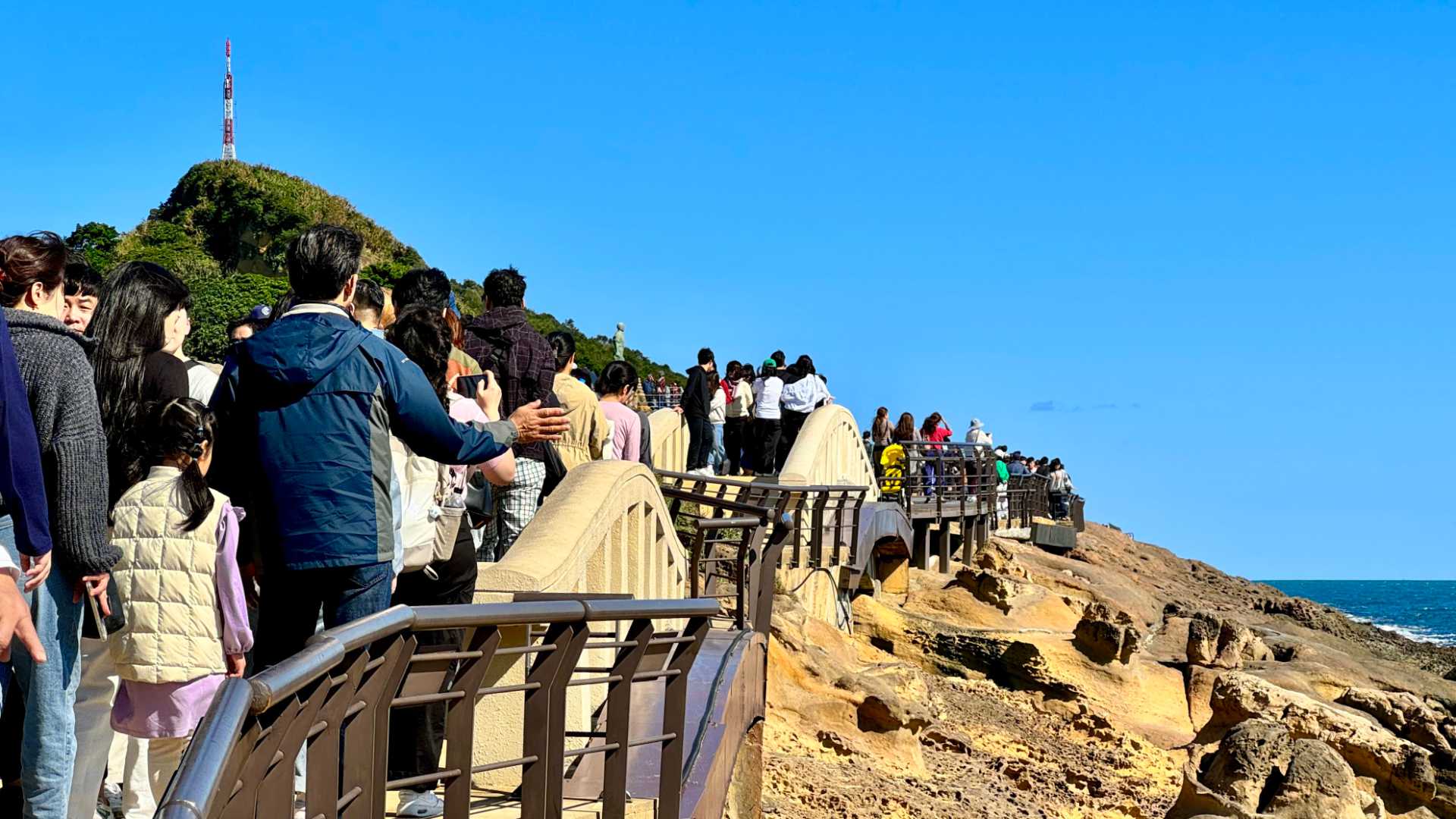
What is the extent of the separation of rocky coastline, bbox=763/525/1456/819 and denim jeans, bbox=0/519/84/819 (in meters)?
5.68

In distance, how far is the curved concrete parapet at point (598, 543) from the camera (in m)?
6.05

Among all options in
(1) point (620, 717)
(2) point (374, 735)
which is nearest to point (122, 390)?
(1) point (620, 717)

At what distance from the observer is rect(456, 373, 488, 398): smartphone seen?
5710mm

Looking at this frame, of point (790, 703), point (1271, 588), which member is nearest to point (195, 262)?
point (1271, 588)

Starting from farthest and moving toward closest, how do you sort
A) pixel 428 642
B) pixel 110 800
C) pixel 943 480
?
1. pixel 943 480
2. pixel 428 642
3. pixel 110 800

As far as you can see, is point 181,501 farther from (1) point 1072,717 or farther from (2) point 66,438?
(1) point 1072,717

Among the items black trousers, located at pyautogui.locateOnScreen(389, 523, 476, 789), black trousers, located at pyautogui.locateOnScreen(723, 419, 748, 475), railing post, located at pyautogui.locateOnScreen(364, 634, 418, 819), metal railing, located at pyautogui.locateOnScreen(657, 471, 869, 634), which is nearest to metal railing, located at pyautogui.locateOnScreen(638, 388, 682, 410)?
black trousers, located at pyautogui.locateOnScreen(723, 419, 748, 475)

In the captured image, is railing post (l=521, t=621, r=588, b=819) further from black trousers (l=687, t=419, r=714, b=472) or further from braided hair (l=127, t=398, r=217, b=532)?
black trousers (l=687, t=419, r=714, b=472)

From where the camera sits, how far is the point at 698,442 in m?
17.6

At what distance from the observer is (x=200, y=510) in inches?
183

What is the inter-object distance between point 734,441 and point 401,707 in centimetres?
1736

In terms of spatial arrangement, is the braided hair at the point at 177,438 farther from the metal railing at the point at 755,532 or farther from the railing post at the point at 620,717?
the metal railing at the point at 755,532

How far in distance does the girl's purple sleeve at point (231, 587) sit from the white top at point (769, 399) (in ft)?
51.0

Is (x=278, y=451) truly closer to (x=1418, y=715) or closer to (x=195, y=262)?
(x=1418, y=715)
